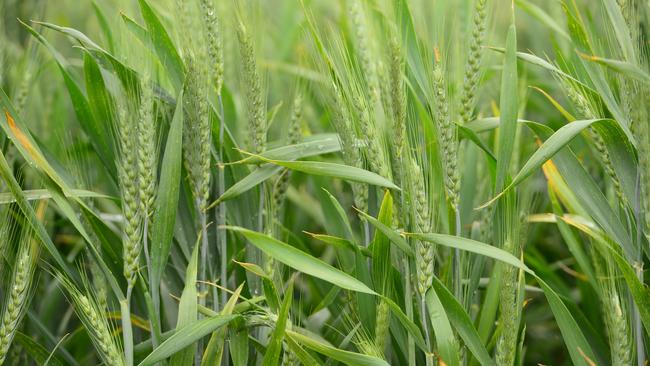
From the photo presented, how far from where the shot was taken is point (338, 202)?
1404 millimetres

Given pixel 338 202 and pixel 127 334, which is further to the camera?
pixel 338 202

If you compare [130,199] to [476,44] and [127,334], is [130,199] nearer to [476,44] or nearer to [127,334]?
[127,334]

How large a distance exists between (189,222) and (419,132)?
501 mm

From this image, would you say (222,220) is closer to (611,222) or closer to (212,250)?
(212,250)

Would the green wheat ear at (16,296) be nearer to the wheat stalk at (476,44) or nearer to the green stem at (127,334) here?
the green stem at (127,334)

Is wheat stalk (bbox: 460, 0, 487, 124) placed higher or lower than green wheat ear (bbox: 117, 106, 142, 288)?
higher

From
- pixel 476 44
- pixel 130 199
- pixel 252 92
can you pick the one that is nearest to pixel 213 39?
pixel 252 92

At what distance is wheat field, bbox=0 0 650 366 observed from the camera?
1242 millimetres

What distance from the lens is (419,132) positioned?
1351 mm

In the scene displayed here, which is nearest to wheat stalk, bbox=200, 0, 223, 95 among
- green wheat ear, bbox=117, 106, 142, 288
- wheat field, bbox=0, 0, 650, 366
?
wheat field, bbox=0, 0, 650, 366

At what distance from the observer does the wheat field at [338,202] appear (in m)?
1.24

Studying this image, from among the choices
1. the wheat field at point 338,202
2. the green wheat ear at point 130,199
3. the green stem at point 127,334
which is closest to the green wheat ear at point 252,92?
the wheat field at point 338,202

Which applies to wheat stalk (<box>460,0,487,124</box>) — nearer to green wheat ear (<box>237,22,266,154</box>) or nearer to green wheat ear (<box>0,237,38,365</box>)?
green wheat ear (<box>237,22,266,154</box>)

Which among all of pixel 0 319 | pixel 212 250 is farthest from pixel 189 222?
pixel 0 319
